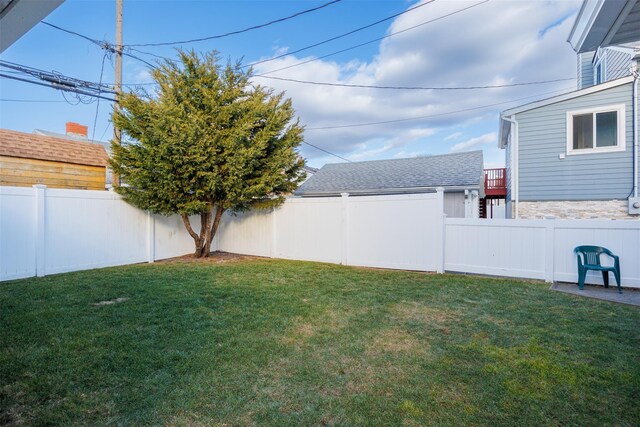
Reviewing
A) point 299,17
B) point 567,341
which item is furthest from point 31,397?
point 299,17

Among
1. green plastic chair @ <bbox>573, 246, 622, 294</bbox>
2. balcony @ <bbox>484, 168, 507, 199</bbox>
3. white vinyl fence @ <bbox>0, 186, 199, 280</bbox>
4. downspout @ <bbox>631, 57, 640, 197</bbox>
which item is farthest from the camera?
balcony @ <bbox>484, 168, 507, 199</bbox>

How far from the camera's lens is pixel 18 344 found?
3.21 metres

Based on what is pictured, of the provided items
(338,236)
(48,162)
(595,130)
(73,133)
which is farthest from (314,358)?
(73,133)

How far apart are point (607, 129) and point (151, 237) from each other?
42.5 ft

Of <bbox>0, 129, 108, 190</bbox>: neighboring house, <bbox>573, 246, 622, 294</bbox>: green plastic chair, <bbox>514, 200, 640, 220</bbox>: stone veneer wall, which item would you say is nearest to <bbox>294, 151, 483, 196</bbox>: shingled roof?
<bbox>514, 200, 640, 220</bbox>: stone veneer wall

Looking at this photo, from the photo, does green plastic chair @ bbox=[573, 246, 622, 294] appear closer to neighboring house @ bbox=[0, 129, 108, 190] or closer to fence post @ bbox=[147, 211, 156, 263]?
fence post @ bbox=[147, 211, 156, 263]

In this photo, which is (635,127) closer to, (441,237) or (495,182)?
(441,237)

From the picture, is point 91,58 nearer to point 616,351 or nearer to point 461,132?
point 616,351

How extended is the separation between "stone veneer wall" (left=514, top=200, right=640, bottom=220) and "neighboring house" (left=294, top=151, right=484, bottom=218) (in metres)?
1.88

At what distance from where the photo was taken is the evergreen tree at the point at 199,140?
754cm

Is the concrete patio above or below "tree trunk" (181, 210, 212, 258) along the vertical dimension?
below

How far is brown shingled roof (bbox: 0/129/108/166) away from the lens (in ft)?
29.8

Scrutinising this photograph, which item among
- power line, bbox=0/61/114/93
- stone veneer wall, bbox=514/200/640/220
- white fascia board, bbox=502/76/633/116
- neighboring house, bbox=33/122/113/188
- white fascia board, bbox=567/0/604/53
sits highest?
neighboring house, bbox=33/122/113/188

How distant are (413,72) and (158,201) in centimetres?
983
